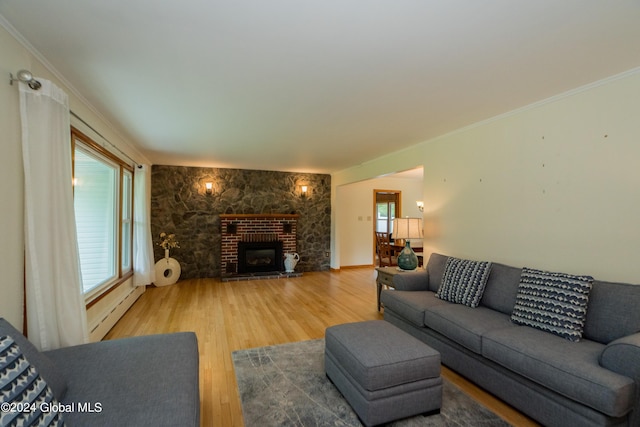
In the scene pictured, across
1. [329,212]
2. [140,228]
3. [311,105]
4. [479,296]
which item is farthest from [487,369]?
[329,212]

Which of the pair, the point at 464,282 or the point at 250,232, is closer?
the point at 464,282

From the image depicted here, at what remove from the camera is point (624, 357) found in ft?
5.20

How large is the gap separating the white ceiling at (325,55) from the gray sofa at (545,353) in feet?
5.23

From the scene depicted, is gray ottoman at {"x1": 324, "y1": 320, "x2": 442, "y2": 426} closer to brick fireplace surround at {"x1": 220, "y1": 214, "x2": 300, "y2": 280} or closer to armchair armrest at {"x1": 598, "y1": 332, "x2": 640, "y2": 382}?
armchair armrest at {"x1": 598, "y1": 332, "x2": 640, "y2": 382}

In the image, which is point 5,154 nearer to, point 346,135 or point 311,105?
point 311,105

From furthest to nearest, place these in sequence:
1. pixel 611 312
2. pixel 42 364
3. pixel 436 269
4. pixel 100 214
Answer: pixel 100 214, pixel 436 269, pixel 611 312, pixel 42 364

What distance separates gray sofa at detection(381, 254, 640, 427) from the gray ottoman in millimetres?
483

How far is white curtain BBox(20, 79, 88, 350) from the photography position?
1814 millimetres

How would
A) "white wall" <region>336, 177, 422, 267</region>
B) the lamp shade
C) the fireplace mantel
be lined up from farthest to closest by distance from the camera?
"white wall" <region>336, 177, 422, 267</region>
the fireplace mantel
the lamp shade

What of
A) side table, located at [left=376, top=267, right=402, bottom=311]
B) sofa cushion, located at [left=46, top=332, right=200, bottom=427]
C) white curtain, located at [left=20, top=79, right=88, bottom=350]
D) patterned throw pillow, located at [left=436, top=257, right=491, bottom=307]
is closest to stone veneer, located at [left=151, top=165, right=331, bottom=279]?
side table, located at [left=376, top=267, right=402, bottom=311]

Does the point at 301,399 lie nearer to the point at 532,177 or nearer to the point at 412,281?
the point at 412,281

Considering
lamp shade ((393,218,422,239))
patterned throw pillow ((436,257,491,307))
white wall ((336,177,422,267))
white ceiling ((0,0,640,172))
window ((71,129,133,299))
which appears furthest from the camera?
white wall ((336,177,422,267))

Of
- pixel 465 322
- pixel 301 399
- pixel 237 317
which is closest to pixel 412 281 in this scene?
pixel 465 322

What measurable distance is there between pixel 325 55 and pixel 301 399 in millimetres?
2367
